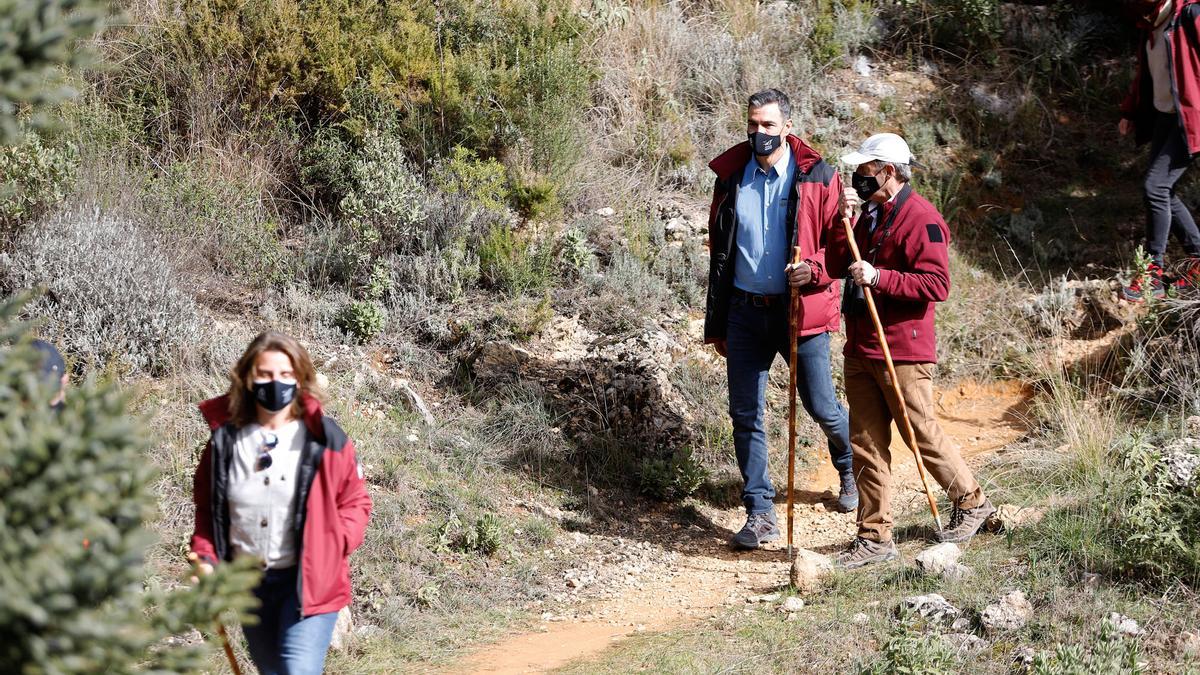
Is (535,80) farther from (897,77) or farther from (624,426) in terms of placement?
(897,77)

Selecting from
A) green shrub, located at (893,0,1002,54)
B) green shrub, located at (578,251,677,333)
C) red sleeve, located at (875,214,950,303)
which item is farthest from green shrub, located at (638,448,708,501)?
green shrub, located at (893,0,1002,54)

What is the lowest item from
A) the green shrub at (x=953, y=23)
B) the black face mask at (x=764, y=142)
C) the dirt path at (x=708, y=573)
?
the dirt path at (x=708, y=573)

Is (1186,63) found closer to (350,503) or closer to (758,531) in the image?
(758,531)

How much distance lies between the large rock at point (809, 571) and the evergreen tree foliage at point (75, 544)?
3.63m

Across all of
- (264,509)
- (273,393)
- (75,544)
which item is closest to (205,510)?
(264,509)

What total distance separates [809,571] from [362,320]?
12.1ft

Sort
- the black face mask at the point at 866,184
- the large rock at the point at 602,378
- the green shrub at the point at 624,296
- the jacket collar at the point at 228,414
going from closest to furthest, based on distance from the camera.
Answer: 1. the jacket collar at the point at 228,414
2. the black face mask at the point at 866,184
3. the large rock at the point at 602,378
4. the green shrub at the point at 624,296

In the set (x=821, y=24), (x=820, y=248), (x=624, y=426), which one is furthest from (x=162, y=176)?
(x=821, y=24)

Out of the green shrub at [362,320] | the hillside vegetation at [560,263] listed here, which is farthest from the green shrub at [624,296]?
the green shrub at [362,320]

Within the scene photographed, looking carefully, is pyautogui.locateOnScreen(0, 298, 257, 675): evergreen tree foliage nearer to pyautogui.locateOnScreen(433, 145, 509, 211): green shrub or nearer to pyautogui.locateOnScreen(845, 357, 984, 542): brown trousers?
pyautogui.locateOnScreen(845, 357, 984, 542): brown trousers

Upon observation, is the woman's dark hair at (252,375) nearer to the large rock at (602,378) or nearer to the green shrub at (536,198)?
the large rock at (602,378)

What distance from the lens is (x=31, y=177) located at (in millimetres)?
7293

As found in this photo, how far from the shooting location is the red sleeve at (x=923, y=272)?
214 inches

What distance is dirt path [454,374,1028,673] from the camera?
5336 millimetres
